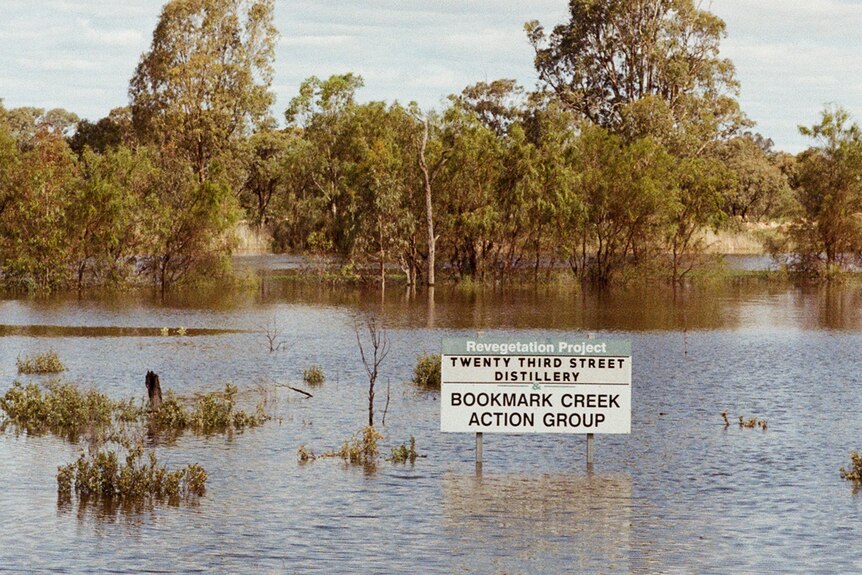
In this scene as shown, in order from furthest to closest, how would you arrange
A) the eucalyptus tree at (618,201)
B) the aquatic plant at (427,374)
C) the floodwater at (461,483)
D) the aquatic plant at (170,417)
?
the eucalyptus tree at (618,201) < the aquatic plant at (427,374) < the aquatic plant at (170,417) < the floodwater at (461,483)

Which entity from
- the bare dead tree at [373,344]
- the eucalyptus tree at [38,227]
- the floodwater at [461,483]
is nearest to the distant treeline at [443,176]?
the eucalyptus tree at [38,227]

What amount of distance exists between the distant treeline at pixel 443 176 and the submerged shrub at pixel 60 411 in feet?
126

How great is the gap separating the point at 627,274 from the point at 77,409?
5177 cm

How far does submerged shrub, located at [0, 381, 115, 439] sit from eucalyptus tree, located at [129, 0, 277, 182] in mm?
75115

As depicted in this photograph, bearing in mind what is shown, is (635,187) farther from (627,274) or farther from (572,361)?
(572,361)

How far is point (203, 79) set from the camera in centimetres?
9819

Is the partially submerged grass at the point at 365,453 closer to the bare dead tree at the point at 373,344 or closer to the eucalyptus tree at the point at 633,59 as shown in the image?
the bare dead tree at the point at 373,344

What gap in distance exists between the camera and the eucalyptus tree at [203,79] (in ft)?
322

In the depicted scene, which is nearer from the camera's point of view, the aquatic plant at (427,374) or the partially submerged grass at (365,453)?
the partially submerged grass at (365,453)

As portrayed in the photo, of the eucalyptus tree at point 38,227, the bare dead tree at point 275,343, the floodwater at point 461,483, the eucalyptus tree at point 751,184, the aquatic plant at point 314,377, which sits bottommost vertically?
the floodwater at point 461,483

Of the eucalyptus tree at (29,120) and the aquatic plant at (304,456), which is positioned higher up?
the eucalyptus tree at (29,120)

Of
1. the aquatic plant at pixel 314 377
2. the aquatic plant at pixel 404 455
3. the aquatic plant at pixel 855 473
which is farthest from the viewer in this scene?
the aquatic plant at pixel 314 377

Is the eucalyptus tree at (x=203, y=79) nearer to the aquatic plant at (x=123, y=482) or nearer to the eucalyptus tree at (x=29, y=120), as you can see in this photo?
the eucalyptus tree at (x=29, y=120)

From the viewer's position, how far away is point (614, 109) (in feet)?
319
